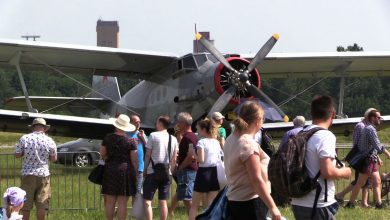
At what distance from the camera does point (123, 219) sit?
8898 millimetres

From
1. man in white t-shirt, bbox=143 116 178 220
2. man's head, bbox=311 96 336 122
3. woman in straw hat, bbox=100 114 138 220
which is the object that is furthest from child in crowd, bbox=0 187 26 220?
man's head, bbox=311 96 336 122

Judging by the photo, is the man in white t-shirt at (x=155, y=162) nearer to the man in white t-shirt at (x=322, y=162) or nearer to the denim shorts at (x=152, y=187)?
the denim shorts at (x=152, y=187)

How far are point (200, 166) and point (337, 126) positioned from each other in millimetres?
13181

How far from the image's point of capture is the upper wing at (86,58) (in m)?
19.0

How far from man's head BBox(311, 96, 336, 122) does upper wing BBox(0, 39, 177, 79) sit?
13.9 metres

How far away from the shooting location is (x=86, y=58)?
20.3 metres

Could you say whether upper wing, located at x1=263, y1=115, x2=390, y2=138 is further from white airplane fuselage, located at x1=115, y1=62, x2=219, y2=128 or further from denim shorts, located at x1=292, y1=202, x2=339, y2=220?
denim shorts, located at x1=292, y1=202, x2=339, y2=220

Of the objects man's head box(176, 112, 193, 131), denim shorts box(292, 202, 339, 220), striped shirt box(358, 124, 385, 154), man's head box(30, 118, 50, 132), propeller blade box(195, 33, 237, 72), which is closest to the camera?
denim shorts box(292, 202, 339, 220)

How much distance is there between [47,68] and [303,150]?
53.5ft

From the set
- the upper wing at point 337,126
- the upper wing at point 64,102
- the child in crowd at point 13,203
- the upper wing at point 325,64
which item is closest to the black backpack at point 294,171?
the child in crowd at point 13,203

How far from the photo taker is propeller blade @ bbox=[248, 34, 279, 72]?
687 inches

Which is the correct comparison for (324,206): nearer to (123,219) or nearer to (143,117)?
(123,219)

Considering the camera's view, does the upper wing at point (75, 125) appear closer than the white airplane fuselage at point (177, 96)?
No

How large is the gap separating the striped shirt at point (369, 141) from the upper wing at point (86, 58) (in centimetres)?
922
